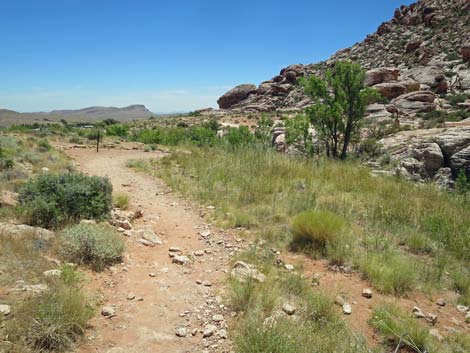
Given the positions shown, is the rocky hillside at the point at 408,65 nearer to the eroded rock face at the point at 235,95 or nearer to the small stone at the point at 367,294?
the eroded rock face at the point at 235,95

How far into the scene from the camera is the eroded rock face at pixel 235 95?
54.2 meters

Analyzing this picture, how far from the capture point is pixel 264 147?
31.3ft

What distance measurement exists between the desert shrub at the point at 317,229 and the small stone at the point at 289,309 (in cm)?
139

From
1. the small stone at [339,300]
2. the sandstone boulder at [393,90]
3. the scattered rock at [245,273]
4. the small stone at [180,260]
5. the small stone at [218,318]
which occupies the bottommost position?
the small stone at [218,318]

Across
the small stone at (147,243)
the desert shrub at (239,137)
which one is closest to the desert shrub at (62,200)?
the small stone at (147,243)

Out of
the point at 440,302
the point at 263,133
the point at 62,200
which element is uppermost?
the point at 263,133

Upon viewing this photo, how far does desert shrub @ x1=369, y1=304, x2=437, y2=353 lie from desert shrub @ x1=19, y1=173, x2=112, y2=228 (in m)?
4.10

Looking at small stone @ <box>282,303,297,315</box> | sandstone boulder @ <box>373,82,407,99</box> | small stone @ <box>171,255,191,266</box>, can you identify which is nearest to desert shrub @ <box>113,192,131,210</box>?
small stone @ <box>171,255,191,266</box>

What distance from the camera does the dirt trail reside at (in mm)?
2477

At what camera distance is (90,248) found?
11.7 feet

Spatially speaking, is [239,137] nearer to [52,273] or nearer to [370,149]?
[370,149]

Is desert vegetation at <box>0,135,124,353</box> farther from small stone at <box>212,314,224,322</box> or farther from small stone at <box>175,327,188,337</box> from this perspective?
small stone at <box>212,314,224,322</box>

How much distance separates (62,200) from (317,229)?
3.84 metres

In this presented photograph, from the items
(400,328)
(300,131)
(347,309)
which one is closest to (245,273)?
(347,309)
